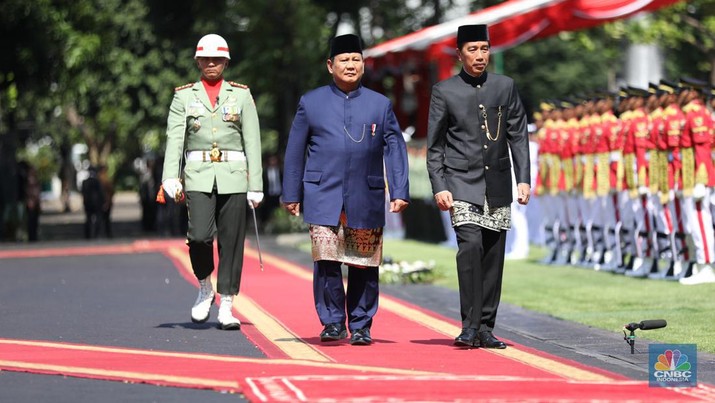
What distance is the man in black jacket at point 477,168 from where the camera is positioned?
10.4 metres

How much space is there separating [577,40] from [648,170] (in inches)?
1028

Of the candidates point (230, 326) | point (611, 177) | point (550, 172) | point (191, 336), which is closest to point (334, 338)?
point (191, 336)

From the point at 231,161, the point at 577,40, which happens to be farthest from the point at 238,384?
the point at 577,40

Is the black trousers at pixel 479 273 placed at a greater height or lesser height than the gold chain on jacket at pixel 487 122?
lesser

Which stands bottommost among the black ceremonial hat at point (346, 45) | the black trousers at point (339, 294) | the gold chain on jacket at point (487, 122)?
the black trousers at point (339, 294)

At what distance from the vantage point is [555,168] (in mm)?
20250

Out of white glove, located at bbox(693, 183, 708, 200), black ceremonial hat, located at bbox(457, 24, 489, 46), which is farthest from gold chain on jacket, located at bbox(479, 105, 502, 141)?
white glove, located at bbox(693, 183, 708, 200)

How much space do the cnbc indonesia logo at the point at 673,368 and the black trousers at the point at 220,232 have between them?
3.63m

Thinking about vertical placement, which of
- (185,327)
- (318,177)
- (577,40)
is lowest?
(185,327)

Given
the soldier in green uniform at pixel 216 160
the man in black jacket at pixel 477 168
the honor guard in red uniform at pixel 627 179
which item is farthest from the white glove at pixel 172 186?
the honor guard in red uniform at pixel 627 179

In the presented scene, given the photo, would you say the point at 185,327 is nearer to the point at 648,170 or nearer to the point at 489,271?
the point at 489,271

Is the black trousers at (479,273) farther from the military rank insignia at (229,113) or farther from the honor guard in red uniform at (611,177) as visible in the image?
the honor guard in red uniform at (611,177)

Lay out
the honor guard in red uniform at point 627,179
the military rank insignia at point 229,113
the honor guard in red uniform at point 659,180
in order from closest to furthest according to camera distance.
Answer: the military rank insignia at point 229,113 < the honor guard in red uniform at point 659,180 < the honor guard in red uniform at point 627,179

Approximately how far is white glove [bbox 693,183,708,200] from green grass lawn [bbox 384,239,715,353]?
878mm
